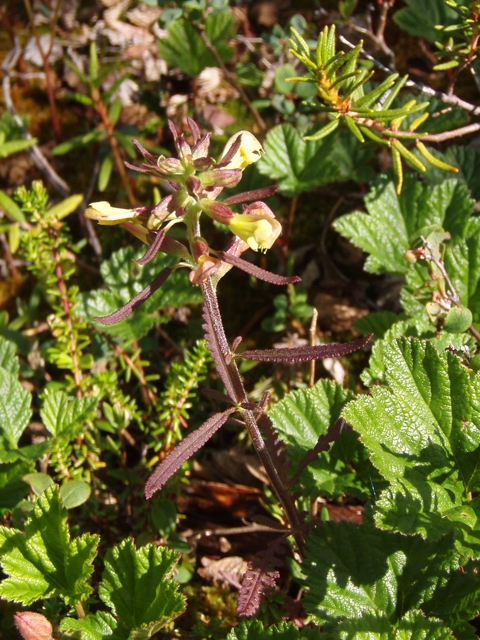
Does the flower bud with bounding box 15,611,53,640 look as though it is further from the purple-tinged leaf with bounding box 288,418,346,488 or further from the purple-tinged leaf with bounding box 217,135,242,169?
the purple-tinged leaf with bounding box 217,135,242,169

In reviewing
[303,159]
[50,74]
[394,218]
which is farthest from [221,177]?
[50,74]

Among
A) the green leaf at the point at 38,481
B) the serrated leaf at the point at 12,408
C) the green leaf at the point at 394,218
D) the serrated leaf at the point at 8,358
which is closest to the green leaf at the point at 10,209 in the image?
the serrated leaf at the point at 8,358

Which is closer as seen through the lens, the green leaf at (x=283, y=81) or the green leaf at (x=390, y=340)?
the green leaf at (x=390, y=340)

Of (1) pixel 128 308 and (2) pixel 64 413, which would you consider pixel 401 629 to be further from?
(2) pixel 64 413

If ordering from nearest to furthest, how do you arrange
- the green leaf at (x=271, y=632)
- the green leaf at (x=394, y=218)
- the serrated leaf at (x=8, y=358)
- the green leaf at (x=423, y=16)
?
the green leaf at (x=271, y=632) → the serrated leaf at (x=8, y=358) → the green leaf at (x=394, y=218) → the green leaf at (x=423, y=16)

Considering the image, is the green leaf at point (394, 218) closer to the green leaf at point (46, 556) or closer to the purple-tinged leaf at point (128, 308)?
the purple-tinged leaf at point (128, 308)

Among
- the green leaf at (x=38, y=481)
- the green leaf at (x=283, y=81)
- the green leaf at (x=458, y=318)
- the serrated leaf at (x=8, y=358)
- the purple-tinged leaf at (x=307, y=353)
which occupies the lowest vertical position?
the green leaf at (x=38, y=481)
